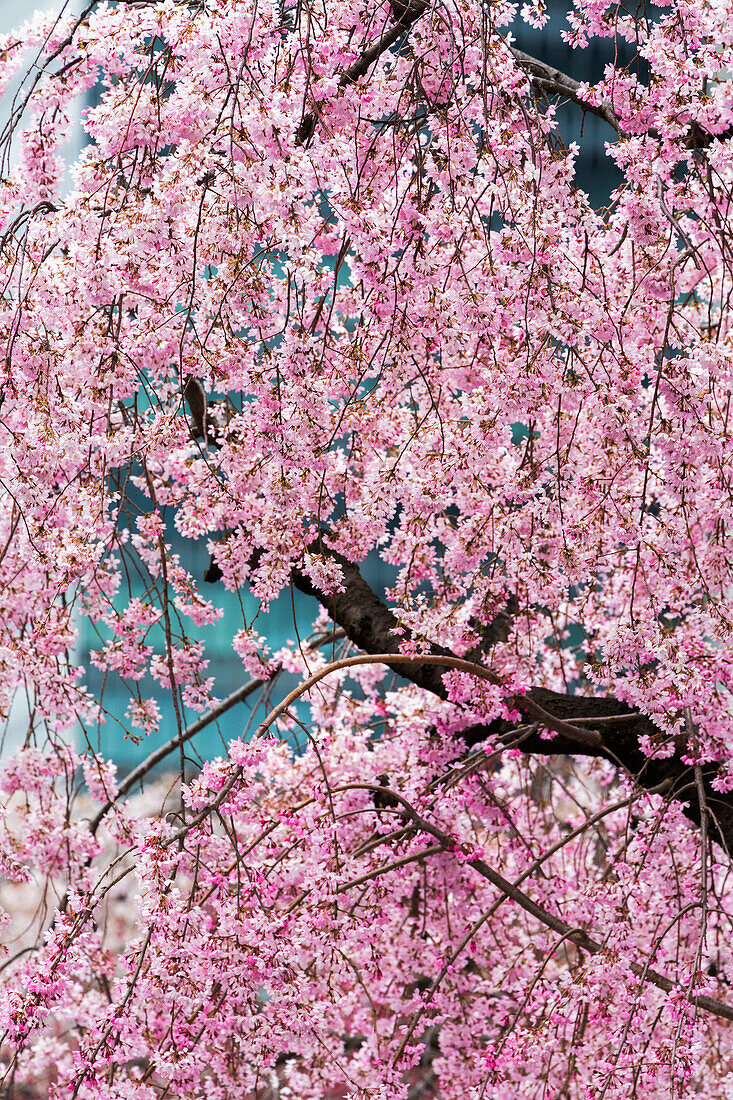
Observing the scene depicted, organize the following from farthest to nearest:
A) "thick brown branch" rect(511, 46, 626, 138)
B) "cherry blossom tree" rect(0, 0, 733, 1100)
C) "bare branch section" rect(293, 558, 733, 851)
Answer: "bare branch section" rect(293, 558, 733, 851) < "thick brown branch" rect(511, 46, 626, 138) < "cherry blossom tree" rect(0, 0, 733, 1100)

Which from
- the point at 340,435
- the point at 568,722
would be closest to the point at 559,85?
the point at 340,435

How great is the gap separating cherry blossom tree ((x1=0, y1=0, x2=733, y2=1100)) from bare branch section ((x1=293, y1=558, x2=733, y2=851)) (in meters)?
0.02

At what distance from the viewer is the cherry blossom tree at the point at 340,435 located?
8.09ft

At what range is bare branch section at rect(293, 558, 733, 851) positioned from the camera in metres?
3.27

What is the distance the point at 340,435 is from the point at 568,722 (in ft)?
3.79

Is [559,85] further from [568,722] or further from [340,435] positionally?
[568,722]

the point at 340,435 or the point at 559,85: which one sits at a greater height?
the point at 559,85

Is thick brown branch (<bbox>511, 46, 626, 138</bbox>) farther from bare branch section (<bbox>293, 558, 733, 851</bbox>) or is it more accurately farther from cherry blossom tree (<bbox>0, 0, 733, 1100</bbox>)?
bare branch section (<bbox>293, 558, 733, 851</bbox>)

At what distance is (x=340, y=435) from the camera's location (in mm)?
2973

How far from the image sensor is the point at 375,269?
8.46ft

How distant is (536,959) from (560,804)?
7.95 ft

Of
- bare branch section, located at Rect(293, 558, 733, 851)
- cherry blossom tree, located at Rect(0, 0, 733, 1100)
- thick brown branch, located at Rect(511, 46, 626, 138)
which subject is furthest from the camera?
bare branch section, located at Rect(293, 558, 733, 851)

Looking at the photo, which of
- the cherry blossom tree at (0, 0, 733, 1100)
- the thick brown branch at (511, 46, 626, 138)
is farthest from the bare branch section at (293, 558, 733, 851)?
the thick brown branch at (511, 46, 626, 138)

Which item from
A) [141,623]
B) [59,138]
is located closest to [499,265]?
[59,138]
